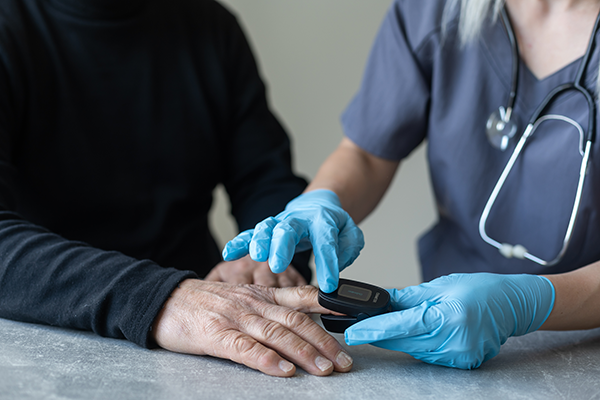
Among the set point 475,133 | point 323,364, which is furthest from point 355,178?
point 323,364

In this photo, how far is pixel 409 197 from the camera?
211 cm

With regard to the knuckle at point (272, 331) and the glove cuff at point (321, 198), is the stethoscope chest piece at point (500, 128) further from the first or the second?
the knuckle at point (272, 331)

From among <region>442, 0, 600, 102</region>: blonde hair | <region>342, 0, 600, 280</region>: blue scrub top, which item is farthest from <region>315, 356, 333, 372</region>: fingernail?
<region>442, 0, 600, 102</region>: blonde hair

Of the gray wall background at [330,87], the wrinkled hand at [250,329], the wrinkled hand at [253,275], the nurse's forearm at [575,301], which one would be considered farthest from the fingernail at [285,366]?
the gray wall background at [330,87]

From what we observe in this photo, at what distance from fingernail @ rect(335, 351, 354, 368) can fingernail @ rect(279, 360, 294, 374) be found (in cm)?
6

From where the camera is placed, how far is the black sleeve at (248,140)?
117 centimetres

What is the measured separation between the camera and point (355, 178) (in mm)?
992

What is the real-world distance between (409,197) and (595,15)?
1279 mm

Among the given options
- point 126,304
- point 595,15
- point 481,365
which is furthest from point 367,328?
point 595,15

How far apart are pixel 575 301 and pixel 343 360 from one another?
0.37 m

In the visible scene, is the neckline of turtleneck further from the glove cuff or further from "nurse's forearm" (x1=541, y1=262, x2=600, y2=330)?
"nurse's forearm" (x1=541, y1=262, x2=600, y2=330)

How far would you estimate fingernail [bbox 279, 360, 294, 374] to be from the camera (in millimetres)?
612

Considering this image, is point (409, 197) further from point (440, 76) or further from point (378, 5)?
point (440, 76)

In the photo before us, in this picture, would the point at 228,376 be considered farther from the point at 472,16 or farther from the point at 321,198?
the point at 472,16
